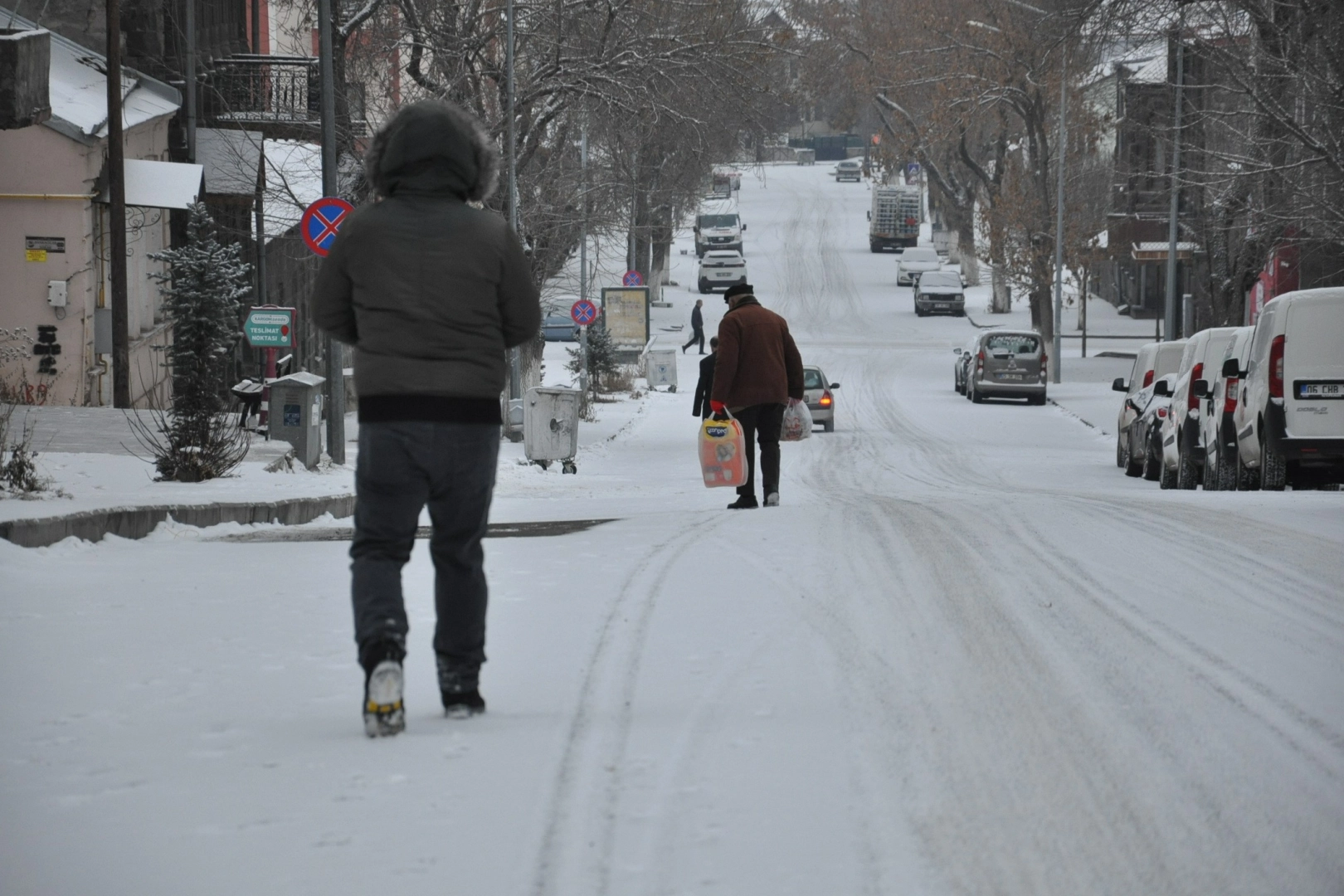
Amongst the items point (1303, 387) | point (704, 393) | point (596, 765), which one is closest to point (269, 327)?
point (704, 393)

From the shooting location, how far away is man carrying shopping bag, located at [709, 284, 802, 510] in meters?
11.9

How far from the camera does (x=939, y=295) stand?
211 ft

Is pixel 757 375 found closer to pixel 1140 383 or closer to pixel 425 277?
pixel 425 277

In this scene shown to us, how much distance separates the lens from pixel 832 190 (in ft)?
389

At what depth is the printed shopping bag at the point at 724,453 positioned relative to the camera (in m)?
12.2

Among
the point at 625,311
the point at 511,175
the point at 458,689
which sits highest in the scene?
the point at 511,175

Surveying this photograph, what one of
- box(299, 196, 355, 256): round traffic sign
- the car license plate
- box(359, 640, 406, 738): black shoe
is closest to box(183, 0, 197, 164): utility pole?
box(299, 196, 355, 256): round traffic sign

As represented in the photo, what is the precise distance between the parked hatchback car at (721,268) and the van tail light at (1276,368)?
52.6 meters

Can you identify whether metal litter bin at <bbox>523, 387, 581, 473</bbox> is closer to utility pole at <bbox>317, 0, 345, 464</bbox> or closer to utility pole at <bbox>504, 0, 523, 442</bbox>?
utility pole at <bbox>504, 0, 523, 442</bbox>

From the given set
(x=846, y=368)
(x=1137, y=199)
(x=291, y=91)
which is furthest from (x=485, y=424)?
(x=1137, y=199)

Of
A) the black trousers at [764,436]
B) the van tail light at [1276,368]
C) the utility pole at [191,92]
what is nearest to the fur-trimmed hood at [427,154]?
the black trousers at [764,436]

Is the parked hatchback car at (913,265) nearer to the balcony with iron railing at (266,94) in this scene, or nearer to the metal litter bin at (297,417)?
the balcony with iron railing at (266,94)

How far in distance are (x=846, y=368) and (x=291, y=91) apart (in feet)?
64.6

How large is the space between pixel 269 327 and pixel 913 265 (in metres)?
53.9
